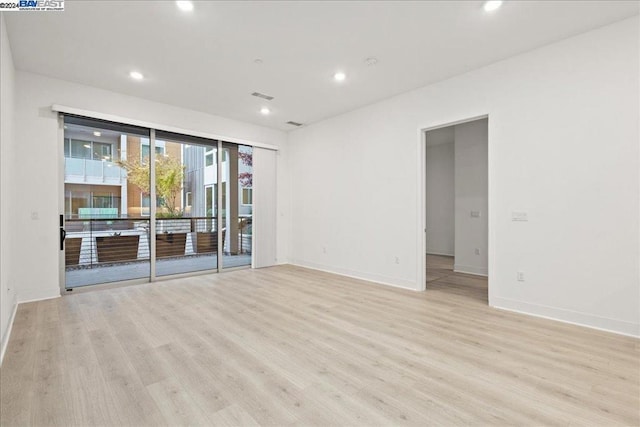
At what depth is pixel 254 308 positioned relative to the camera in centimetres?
374

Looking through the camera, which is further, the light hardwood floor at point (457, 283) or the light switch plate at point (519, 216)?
the light hardwood floor at point (457, 283)

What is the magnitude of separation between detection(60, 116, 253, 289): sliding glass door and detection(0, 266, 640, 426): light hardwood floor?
4.96 ft

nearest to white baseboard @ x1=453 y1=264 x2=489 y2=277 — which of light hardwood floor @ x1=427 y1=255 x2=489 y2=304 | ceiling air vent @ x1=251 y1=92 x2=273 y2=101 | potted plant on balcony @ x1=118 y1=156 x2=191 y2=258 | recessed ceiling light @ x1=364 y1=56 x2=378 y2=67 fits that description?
light hardwood floor @ x1=427 y1=255 x2=489 y2=304

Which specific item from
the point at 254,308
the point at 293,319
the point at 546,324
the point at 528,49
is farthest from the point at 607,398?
the point at 528,49

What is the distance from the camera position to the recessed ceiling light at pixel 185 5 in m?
2.70

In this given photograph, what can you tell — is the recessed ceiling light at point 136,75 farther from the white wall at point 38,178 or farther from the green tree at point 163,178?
the green tree at point 163,178

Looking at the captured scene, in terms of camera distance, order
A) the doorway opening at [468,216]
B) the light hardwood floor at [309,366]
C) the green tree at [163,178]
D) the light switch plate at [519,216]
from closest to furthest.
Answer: the light hardwood floor at [309,366] < the light switch plate at [519,216] < the green tree at [163,178] < the doorway opening at [468,216]

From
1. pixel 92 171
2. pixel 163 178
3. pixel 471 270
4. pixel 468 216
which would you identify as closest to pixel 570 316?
pixel 471 270

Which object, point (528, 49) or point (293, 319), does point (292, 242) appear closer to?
point (293, 319)

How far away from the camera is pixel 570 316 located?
3213 millimetres

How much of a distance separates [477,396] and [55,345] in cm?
345

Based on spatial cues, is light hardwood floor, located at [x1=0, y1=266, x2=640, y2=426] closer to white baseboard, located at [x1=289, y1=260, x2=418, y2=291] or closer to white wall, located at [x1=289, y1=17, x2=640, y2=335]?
white wall, located at [x1=289, y1=17, x2=640, y2=335]

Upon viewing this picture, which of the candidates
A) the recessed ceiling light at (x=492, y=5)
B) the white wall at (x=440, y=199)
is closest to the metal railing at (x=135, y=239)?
the white wall at (x=440, y=199)

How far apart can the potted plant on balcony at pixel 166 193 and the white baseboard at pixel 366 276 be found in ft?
8.50
